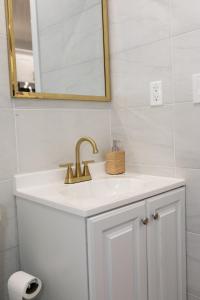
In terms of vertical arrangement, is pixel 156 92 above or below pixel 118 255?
above

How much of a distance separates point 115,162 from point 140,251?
0.53 metres

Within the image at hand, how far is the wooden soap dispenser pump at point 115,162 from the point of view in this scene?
4.76 ft

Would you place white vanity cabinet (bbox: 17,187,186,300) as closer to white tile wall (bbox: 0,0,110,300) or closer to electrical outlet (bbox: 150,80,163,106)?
white tile wall (bbox: 0,0,110,300)

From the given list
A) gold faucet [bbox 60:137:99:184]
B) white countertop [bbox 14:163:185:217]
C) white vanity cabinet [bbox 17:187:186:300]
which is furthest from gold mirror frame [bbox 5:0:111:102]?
white vanity cabinet [bbox 17:187:186:300]

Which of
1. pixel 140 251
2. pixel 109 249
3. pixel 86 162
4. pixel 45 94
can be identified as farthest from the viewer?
pixel 86 162

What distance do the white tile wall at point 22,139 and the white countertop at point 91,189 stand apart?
6 centimetres

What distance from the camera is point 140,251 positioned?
103 cm

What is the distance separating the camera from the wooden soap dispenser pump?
1452 mm

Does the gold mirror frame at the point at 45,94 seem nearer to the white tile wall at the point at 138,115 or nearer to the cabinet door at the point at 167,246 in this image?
the white tile wall at the point at 138,115

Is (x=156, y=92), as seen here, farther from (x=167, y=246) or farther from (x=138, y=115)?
(x=167, y=246)

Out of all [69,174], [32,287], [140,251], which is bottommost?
[32,287]

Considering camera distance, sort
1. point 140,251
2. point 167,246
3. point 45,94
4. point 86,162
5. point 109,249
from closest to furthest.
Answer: point 109,249 → point 140,251 → point 167,246 → point 45,94 → point 86,162

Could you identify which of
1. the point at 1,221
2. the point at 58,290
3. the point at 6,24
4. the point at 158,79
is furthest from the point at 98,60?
the point at 58,290

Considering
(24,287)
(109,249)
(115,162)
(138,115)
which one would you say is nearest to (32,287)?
(24,287)
